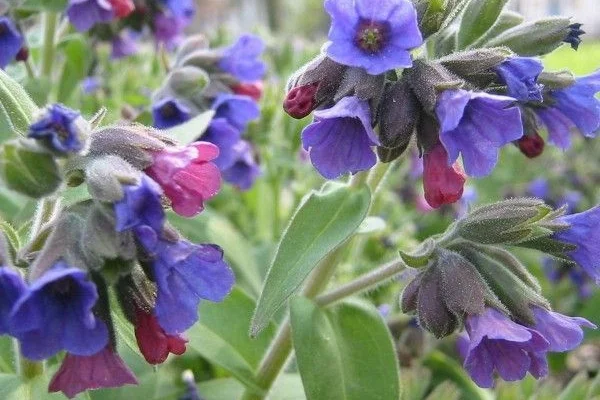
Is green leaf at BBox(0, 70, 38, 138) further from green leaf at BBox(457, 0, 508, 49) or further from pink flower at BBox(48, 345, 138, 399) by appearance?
green leaf at BBox(457, 0, 508, 49)

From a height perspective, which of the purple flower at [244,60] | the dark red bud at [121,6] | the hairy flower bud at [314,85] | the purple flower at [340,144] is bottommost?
the purple flower at [244,60]

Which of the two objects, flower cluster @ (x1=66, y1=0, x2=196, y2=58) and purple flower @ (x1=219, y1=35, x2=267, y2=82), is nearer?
purple flower @ (x1=219, y1=35, x2=267, y2=82)

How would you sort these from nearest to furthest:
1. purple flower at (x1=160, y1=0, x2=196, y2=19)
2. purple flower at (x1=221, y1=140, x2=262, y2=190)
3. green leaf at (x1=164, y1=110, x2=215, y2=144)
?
green leaf at (x1=164, y1=110, x2=215, y2=144)
purple flower at (x1=221, y1=140, x2=262, y2=190)
purple flower at (x1=160, y1=0, x2=196, y2=19)

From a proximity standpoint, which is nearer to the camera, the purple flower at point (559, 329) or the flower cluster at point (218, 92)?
the purple flower at point (559, 329)

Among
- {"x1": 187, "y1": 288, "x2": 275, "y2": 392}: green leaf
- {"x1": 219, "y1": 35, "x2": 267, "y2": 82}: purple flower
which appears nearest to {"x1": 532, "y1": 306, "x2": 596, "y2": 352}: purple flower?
{"x1": 187, "y1": 288, "x2": 275, "y2": 392}: green leaf

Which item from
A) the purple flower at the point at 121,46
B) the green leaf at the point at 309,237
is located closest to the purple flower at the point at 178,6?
the purple flower at the point at 121,46

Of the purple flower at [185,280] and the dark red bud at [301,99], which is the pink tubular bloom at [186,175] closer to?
the purple flower at [185,280]

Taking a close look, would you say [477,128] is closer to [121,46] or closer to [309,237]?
[309,237]
